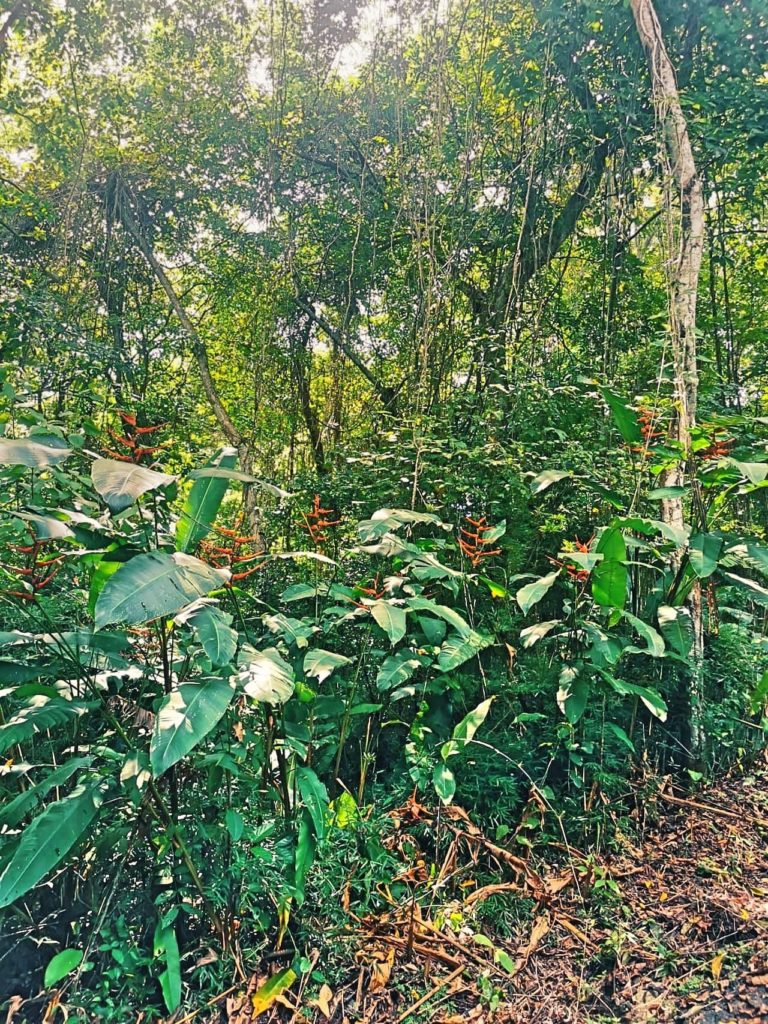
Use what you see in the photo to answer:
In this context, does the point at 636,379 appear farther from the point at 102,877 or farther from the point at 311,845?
the point at 102,877

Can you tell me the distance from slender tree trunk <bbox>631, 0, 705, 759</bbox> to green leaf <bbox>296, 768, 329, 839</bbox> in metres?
1.34

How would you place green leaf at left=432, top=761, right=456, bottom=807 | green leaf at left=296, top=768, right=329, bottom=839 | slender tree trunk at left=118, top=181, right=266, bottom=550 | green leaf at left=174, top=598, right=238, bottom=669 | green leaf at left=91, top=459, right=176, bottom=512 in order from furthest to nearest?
slender tree trunk at left=118, top=181, right=266, bottom=550
green leaf at left=432, top=761, right=456, bottom=807
green leaf at left=296, top=768, right=329, bottom=839
green leaf at left=174, top=598, right=238, bottom=669
green leaf at left=91, top=459, right=176, bottom=512

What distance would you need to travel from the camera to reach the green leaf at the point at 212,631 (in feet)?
3.79

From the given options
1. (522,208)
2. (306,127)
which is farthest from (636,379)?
(306,127)

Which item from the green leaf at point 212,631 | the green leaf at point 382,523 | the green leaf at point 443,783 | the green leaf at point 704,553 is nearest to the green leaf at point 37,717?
the green leaf at point 212,631

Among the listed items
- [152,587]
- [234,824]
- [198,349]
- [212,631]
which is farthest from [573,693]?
[198,349]

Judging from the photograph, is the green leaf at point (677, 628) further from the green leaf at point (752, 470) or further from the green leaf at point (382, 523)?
the green leaf at point (382, 523)

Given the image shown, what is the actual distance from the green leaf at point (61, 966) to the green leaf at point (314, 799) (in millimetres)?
517

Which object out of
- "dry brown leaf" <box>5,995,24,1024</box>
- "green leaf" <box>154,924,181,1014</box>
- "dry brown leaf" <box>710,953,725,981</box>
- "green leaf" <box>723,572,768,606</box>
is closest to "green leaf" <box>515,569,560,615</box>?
"green leaf" <box>723,572,768,606</box>

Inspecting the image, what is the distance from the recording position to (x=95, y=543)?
1.29 meters

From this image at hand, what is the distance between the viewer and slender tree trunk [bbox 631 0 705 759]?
6.86 ft

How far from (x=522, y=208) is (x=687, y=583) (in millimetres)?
2891

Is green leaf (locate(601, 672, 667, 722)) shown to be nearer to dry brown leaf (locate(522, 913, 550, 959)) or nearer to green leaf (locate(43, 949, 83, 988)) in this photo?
dry brown leaf (locate(522, 913, 550, 959))

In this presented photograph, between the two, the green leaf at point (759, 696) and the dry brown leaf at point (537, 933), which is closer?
the dry brown leaf at point (537, 933)
